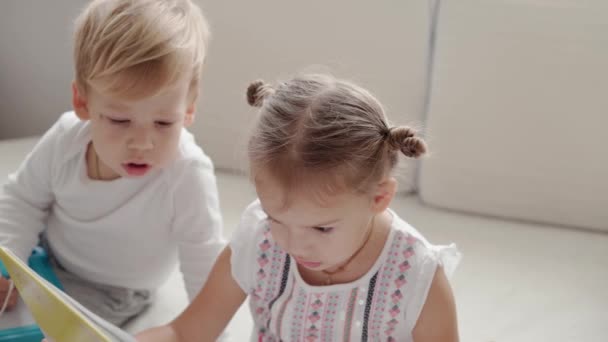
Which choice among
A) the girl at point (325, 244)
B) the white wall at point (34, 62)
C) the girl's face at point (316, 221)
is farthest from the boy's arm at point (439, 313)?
the white wall at point (34, 62)

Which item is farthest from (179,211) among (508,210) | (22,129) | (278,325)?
(22,129)

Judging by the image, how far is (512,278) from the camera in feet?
4.72

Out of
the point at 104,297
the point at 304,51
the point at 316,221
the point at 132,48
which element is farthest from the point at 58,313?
the point at 304,51

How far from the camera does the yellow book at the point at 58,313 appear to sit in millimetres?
754

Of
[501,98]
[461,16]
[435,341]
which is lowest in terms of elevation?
[435,341]

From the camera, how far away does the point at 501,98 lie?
1.47 metres

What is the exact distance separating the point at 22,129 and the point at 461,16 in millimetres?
1063

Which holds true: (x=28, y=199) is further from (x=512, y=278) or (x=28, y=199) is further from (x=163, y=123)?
(x=512, y=278)

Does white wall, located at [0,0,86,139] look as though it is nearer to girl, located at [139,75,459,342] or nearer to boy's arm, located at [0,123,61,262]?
boy's arm, located at [0,123,61,262]

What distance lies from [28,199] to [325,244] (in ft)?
1.91

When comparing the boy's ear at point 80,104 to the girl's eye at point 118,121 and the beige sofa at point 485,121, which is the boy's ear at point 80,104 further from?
the beige sofa at point 485,121

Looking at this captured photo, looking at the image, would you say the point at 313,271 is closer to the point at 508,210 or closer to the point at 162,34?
the point at 162,34

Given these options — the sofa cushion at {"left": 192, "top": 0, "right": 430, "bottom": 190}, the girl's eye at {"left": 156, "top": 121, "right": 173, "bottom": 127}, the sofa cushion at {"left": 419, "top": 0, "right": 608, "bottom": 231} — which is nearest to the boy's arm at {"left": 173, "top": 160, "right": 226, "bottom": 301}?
the girl's eye at {"left": 156, "top": 121, "right": 173, "bottom": 127}

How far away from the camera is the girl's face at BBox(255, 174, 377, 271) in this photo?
0.86m
